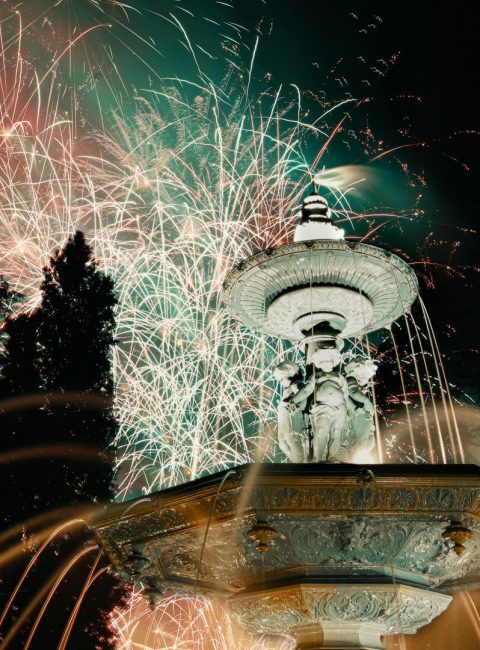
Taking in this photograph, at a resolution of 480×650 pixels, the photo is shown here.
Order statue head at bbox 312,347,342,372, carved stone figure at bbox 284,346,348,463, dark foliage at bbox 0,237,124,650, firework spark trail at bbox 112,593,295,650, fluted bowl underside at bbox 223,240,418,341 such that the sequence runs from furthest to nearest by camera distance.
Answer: firework spark trail at bbox 112,593,295,650, dark foliage at bbox 0,237,124,650, fluted bowl underside at bbox 223,240,418,341, statue head at bbox 312,347,342,372, carved stone figure at bbox 284,346,348,463

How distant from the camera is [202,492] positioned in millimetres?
6461

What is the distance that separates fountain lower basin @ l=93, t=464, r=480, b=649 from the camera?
6250 millimetres

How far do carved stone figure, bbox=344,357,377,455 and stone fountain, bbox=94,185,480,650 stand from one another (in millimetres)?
A: 13

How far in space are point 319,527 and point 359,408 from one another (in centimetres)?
235

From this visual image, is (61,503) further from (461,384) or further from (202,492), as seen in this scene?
(202,492)

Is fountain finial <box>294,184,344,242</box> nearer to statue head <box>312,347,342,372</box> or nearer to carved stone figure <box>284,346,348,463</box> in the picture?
statue head <box>312,347,342,372</box>

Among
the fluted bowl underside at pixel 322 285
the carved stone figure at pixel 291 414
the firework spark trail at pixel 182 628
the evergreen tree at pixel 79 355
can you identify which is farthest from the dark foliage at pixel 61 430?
the carved stone figure at pixel 291 414

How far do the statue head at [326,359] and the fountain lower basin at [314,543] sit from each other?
2.58m

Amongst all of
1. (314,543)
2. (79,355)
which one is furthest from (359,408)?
(79,355)

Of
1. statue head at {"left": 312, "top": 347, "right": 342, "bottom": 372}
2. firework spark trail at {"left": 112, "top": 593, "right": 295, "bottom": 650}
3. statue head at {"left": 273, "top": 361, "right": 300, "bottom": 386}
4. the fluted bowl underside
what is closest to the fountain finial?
the fluted bowl underside

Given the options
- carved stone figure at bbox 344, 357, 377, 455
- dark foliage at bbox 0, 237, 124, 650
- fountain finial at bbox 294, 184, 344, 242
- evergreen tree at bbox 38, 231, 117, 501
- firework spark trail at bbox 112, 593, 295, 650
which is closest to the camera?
carved stone figure at bbox 344, 357, 377, 455

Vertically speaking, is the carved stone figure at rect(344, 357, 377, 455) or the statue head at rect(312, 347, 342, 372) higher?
the statue head at rect(312, 347, 342, 372)

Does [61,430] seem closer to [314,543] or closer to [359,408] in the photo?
[359,408]

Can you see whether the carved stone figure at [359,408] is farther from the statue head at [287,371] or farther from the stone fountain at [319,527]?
the statue head at [287,371]
